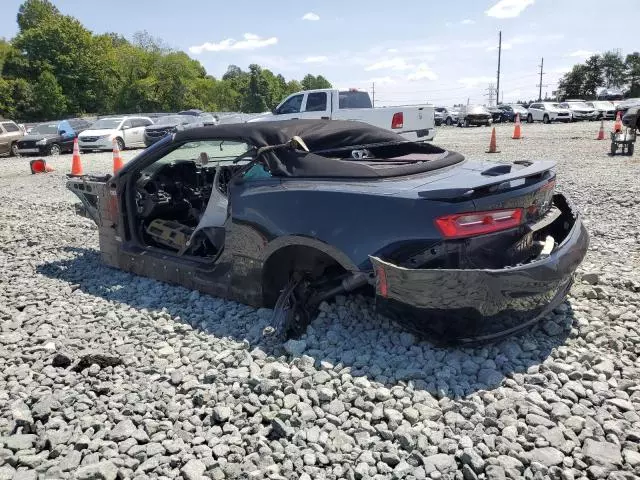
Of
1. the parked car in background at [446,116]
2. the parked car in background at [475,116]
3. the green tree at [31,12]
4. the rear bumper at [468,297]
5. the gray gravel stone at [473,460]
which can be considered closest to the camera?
the gray gravel stone at [473,460]

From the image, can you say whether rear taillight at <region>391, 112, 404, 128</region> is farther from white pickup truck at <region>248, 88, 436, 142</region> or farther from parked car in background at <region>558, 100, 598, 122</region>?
parked car in background at <region>558, 100, 598, 122</region>

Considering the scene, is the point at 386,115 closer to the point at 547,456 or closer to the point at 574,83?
the point at 547,456

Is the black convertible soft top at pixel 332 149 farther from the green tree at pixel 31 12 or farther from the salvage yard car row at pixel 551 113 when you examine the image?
the green tree at pixel 31 12

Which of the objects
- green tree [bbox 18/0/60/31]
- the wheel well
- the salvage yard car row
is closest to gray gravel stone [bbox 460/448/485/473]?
the wheel well

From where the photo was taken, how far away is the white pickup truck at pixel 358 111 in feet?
49.6

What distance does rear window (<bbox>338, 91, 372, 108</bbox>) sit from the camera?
1536cm

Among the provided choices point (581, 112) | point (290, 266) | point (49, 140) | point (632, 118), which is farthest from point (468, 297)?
point (581, 112)

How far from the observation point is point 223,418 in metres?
2.68

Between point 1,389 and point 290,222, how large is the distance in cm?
191

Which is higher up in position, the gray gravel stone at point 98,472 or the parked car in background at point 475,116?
the parked car in background at point 475,116

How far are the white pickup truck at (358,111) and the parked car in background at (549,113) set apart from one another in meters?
21.4

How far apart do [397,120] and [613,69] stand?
70.3m

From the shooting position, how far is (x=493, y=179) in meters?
3.10

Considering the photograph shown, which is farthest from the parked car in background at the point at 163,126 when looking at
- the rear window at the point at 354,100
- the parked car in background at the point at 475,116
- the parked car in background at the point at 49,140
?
the parked car in background at the point at 475,116
